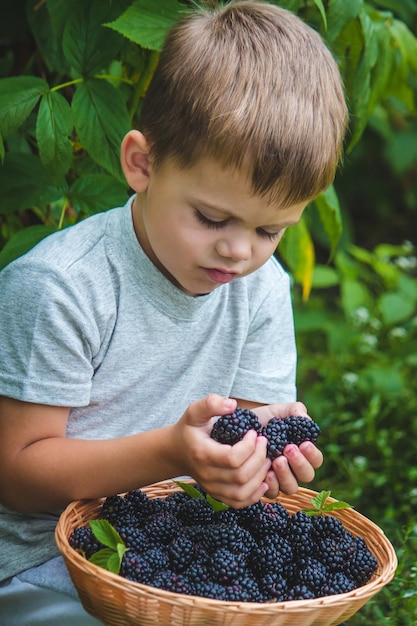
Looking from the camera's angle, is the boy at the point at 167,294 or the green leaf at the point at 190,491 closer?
the boy at the point at 167,294

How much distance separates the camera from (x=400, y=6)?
2.99m

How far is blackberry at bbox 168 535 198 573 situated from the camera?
163 centimetres

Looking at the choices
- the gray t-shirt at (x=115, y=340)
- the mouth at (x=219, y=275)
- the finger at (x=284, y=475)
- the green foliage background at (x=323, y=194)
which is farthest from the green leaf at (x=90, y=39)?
the finger at (x=284, y=475)

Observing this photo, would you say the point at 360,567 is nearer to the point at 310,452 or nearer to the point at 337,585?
the point at 337,585

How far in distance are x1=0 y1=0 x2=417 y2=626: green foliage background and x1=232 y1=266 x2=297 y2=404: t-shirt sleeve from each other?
0.75ft

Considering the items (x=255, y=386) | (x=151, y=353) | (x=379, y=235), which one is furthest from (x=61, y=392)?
(x=379, y=235)

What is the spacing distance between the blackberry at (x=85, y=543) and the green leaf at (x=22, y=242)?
2.41ft

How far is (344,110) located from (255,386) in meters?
0.71

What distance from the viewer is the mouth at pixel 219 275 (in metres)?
1.81

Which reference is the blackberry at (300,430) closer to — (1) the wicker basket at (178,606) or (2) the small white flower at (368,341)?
(1) the wicker basket at (178,606)

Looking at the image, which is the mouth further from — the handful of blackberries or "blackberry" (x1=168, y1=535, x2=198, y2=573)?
"blackberry" (x1=168, y1=535, x2=198, y2=573)

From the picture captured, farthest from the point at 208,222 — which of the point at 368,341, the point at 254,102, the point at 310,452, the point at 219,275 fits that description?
the point at 368,341

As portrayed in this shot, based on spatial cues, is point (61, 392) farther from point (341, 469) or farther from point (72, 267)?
point (341, 469)

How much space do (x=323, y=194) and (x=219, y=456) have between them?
3.20ft
